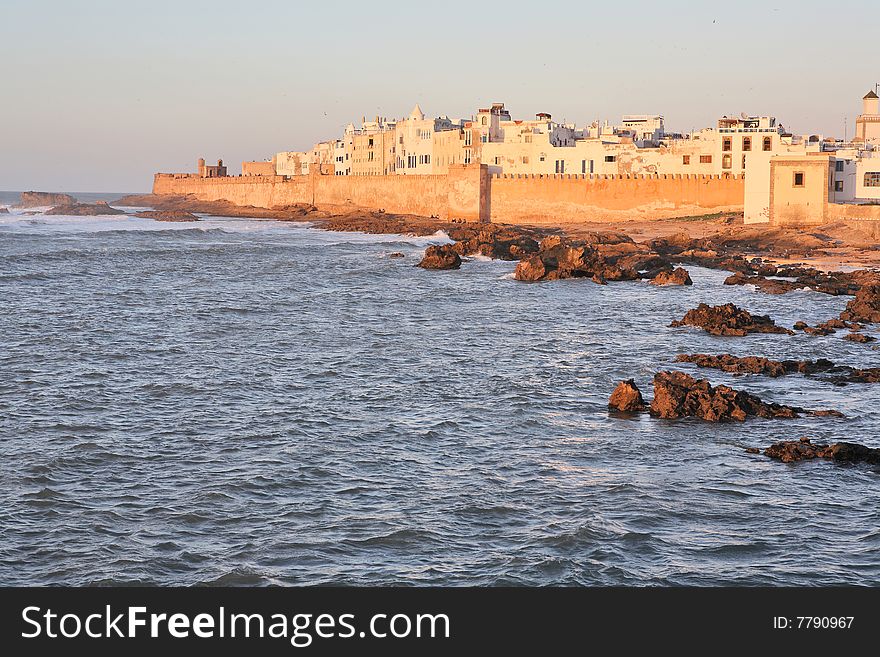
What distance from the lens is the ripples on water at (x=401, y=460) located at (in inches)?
444

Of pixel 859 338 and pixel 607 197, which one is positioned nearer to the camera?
pixel 859 338

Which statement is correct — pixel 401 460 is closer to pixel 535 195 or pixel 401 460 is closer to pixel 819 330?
pixel 819 330

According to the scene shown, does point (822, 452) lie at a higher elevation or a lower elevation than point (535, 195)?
lower

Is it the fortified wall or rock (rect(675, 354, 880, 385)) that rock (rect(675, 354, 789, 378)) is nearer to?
rock (rect(675, 354, 880, 385))

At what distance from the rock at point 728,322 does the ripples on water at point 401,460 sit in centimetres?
65

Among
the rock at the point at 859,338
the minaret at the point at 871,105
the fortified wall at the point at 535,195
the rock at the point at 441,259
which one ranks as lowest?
the rock at the point at 859,338

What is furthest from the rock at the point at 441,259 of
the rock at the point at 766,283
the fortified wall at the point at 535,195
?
the fortified wall at the point at 535,195

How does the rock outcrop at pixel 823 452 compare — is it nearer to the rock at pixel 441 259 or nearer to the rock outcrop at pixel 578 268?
the rock outcrop at pixel 578 268

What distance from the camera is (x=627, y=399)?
17.3 m

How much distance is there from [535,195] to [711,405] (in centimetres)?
5436

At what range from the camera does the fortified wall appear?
63375mm

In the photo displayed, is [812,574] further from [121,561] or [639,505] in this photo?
[121,561]

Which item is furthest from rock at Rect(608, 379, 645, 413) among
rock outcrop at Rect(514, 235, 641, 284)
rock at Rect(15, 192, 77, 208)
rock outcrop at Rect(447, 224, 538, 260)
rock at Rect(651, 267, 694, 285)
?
rock at Rect(15, 192, 77, 208)

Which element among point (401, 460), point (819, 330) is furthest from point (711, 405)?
point (819, 330)
